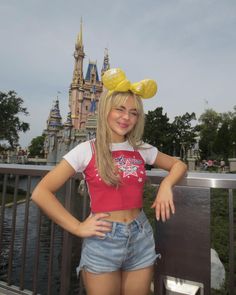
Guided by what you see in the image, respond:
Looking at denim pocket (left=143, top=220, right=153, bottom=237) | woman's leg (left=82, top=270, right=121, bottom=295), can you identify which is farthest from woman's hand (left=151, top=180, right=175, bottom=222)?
woman's leg (left=82, top=270, right=121, bottom=295)

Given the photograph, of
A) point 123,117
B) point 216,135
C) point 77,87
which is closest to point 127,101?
point 123,117

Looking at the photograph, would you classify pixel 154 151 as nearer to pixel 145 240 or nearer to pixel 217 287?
pixel 145 240

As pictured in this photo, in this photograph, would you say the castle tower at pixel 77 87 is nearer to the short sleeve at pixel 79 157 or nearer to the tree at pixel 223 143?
the tree at pixel 223 143

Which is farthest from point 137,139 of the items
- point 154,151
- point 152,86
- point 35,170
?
point 35,170

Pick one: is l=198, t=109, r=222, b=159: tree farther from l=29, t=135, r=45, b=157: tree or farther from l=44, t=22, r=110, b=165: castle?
l=29, t=135, r=45, b=157: tree

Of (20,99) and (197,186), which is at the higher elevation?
(20,99)

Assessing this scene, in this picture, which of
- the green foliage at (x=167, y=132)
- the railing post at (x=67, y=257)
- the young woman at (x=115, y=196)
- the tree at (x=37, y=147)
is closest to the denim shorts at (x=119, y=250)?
the young woman at (x=115, y=196)

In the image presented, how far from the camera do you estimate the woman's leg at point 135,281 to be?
1925 millimetres

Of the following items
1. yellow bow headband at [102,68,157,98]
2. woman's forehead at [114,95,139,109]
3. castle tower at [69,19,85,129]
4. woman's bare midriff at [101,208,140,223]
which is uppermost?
castle tower at [69,19,85,129]

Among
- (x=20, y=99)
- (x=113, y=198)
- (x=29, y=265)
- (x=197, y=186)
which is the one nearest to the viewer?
(x=113, y=198)

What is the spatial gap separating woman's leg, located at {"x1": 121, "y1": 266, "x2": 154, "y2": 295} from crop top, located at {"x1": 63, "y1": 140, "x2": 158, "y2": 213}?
0.42 metres

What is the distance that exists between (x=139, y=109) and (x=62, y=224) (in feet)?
3.03

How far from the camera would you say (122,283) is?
1.94m

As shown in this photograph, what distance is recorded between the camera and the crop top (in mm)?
1900
